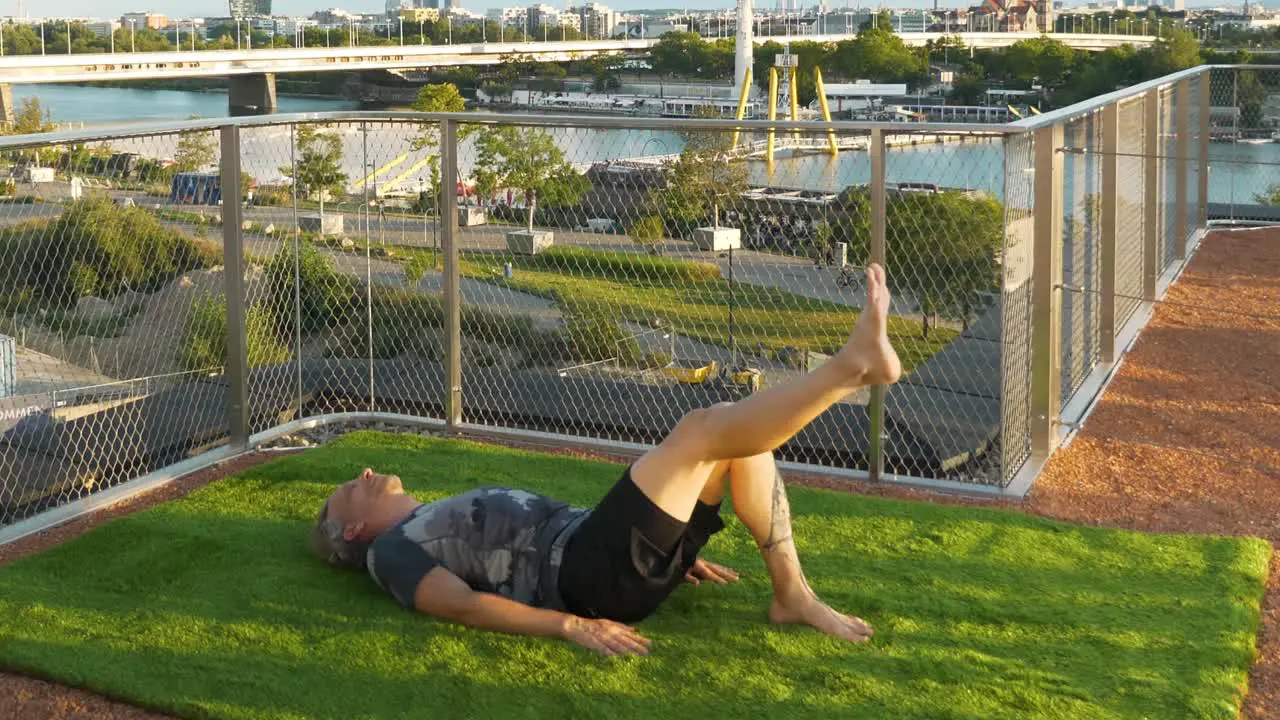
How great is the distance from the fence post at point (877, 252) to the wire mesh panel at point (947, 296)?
0.11 m

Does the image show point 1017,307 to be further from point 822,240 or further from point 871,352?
point 871,352

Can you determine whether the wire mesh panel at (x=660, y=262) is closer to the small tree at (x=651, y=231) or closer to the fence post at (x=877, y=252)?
the small tree at (x=651, y=231)

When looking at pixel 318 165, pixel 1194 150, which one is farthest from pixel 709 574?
pixel 1194 150

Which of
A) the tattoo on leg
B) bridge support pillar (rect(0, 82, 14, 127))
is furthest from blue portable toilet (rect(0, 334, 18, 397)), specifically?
bridge support pillar (rect(0, 82, 14, 127))

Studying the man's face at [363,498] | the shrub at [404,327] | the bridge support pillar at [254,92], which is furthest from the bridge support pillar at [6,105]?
the man's face at [363,498]

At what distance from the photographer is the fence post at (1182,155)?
11.8 meters

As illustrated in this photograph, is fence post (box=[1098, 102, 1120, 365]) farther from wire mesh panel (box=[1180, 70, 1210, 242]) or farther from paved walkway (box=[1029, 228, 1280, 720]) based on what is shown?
wire mesh panel (box=[1180, 70, 1210, 242])

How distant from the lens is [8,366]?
6020mm

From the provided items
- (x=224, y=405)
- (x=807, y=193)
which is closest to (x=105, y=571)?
(x=224, y=405)

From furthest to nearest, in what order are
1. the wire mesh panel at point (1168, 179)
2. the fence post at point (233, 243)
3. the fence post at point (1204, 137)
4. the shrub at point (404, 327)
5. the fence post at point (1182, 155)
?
1. the fence post at point (1204, 137)
2. the fence post at point (1182, 155)
3. the wire mesh panel at point (1168, 179)
4. the shrub at point (404, 327)
5. the fence post at point (233, 243)

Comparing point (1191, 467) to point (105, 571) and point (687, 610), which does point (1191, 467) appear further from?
point (105, 571)

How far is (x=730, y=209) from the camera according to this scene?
733cm

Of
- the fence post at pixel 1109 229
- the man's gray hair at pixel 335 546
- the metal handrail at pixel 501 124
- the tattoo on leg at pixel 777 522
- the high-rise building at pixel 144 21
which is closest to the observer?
the tattoo on leg at pixel 777 522

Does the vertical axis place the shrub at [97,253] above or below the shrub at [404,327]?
above
